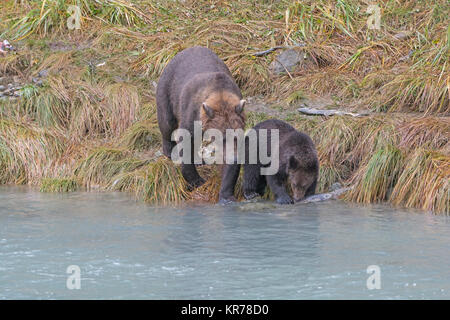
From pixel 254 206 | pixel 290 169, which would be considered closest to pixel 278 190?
pixel 290 169

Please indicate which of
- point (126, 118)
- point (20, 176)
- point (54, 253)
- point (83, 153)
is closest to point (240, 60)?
point (126, 118)

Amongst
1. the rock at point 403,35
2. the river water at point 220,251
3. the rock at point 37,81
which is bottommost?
the river water at point 220,251

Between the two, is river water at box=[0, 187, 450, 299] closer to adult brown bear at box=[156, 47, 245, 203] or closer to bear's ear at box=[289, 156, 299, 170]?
bear's ear at box=[289, 156, 299, 170]

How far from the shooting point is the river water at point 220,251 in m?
5.24

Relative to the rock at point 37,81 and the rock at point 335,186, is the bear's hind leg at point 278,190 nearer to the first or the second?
→ the rock at point 335,186

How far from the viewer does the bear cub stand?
8.47m

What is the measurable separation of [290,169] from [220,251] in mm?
2416

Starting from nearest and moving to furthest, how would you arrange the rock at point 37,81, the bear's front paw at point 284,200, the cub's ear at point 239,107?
the cub's ear at point 239,107, the bear's front paw at point 284,200, the rock at point 37,81

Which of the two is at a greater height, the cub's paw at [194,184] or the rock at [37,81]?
the rock at [37,81]

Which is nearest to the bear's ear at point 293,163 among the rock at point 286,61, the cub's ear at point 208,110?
the cub's ear at point 208,110

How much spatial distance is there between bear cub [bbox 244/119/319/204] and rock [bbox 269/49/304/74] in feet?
10.6

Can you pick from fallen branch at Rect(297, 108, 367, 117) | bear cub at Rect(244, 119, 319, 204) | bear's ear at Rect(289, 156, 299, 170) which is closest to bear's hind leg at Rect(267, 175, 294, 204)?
bear cub at Rect(244, 119, 319, 204)

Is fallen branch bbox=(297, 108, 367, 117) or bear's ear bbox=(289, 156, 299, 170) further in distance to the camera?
fallen branch bbox=(297, 108, 367, 117)

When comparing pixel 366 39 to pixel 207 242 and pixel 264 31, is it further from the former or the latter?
pixel 207 242
